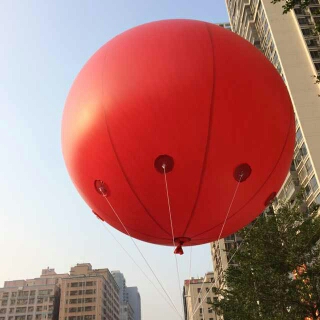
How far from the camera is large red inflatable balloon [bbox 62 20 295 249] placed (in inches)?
194

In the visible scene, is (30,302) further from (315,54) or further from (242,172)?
(242,172)

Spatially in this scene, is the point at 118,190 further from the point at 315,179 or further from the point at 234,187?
the point at 315,179

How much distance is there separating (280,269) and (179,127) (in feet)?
45.0

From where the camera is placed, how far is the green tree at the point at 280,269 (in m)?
15.3

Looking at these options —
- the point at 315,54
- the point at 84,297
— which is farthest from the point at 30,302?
the point at 315,54

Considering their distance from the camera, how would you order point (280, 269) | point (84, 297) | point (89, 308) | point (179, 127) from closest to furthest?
point (179, 127), point (280, 269), point (89, 308), point (84, 297)

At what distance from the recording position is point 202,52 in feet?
17.3

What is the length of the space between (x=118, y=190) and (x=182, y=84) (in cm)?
189

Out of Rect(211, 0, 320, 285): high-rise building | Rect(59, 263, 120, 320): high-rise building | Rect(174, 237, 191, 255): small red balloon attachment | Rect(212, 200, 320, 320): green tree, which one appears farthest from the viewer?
Rect(59, 263, 120, 320): high-rise building

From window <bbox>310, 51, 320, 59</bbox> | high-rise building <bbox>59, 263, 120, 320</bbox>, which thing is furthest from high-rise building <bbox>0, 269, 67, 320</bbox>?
window <bbox>310, 51, 320, 59</bbox>

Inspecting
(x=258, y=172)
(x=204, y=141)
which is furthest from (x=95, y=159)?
(x=258, y=172)

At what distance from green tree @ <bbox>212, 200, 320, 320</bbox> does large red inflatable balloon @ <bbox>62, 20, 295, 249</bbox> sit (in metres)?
11.7

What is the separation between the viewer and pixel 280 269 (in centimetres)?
1622

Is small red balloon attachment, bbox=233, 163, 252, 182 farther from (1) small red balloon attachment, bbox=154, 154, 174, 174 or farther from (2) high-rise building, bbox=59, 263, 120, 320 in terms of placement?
(2) high-rise building, bbox=59, 263, 120, 320
